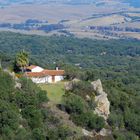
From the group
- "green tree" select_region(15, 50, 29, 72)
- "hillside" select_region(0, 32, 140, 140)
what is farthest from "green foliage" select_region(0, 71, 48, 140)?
"green tree" select_region(15, 50, 29, 72)

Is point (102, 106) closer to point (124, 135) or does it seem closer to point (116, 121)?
point (116, 121)

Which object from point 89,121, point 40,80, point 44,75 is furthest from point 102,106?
point 44,75

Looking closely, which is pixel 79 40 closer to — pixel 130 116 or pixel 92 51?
pixel 92 51

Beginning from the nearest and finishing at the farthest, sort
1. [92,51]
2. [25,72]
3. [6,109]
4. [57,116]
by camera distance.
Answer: [6,109], [57,116], [25,72], [92,51]

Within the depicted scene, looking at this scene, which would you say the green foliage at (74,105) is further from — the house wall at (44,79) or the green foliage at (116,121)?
the house wall at (44,79)

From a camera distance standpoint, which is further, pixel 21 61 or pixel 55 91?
pixel 21 61

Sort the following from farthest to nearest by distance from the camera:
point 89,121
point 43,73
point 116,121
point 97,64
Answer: point 97,64 < point 43,73 < point 116,121 < point 89,121

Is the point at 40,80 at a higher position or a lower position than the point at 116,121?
higher

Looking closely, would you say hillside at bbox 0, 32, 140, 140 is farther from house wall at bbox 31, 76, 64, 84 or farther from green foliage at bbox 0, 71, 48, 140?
green foliage at bbox 0, 71, 48, 140

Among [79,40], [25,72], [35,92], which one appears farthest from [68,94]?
[79,40]

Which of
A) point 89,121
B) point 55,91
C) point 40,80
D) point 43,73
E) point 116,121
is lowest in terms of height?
point 116,121
